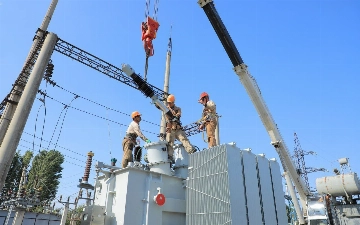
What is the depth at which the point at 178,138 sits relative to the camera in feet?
33.1

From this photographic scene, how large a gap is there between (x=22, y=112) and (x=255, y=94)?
11.5 meters

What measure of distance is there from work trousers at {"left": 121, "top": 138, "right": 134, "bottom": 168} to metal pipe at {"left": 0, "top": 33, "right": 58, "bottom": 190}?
5.41m

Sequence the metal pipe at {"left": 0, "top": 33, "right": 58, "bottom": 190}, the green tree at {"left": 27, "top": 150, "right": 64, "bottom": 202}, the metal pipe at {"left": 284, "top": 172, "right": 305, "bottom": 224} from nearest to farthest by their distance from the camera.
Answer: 1. the metal pipe at {"left": 0, "top": 33, "right": 58, "bottom": 190}
2. the metal pipe at {"left": 284, "top": 172, "right": 305, "bottom": 224}
3. the green tree at {"left": 27, "top": 150, "right": 64, "bottom": 202}

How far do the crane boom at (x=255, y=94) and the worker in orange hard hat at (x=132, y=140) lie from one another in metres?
5.75

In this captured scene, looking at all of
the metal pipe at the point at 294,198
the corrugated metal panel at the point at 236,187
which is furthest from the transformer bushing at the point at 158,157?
the metal pipe at the point at 294,198

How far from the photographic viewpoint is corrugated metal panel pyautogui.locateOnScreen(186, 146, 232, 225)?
21.2 ft

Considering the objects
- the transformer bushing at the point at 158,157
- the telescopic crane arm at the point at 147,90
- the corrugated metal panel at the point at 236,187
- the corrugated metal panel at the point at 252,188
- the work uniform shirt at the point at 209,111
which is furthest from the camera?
the telescopic crane arm at the point at 147,90

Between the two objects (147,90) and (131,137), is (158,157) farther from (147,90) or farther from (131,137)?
(147,90)

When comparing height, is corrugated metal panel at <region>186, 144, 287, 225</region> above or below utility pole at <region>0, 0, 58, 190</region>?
below

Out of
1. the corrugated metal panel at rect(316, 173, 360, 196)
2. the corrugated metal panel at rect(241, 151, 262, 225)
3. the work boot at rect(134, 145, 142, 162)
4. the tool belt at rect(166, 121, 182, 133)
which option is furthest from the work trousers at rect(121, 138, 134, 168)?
the corrugated metal panel at rect(316, 173, 360, 196)

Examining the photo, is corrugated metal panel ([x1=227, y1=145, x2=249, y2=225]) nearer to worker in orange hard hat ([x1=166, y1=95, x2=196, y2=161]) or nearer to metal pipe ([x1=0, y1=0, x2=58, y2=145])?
worker in orange hard hat ([x1=166, y1=95, x2=196, y2=161])

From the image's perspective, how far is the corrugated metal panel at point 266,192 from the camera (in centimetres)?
717

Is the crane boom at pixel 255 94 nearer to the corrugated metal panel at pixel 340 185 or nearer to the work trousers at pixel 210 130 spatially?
the corrugated metal panel at pixel 340 185

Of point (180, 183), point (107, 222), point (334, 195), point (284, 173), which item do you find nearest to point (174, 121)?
point (180, 183)
